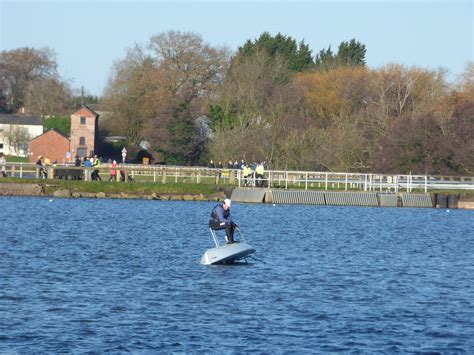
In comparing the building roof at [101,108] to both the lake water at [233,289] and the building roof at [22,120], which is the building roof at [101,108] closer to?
the building roof at [22,120]

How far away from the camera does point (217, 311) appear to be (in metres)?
26.2

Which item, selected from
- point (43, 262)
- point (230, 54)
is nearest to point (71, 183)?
point (43, 262)

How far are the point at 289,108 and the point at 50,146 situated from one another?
88.6 ft

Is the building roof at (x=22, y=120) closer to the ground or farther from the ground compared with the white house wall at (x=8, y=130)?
farther from the ground

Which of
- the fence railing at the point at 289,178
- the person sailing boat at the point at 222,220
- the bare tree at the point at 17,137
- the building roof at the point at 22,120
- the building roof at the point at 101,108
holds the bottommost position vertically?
the person sailing boat at the point at 222,220

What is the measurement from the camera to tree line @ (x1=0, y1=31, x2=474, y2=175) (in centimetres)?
8381

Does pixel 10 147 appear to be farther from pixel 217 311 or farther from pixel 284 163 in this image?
pixel 217 311

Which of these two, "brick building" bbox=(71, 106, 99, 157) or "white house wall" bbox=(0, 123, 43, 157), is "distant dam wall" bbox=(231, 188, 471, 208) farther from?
"white house wall" bbox=(0, 123, 43, 157)

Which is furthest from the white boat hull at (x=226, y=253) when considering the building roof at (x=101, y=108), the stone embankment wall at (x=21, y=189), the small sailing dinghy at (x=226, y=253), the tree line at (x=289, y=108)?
the building roof at (x=101, y=108)

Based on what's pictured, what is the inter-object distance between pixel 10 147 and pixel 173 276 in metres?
106

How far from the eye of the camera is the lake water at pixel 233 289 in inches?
902

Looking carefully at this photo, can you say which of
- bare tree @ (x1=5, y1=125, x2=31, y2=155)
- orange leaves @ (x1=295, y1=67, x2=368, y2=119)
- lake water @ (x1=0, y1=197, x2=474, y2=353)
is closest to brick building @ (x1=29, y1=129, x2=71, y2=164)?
bare tree @ (x1=5, y1=125, x2=31, y2=155)

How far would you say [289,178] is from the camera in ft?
242

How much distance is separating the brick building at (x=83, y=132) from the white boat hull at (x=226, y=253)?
8461cm
